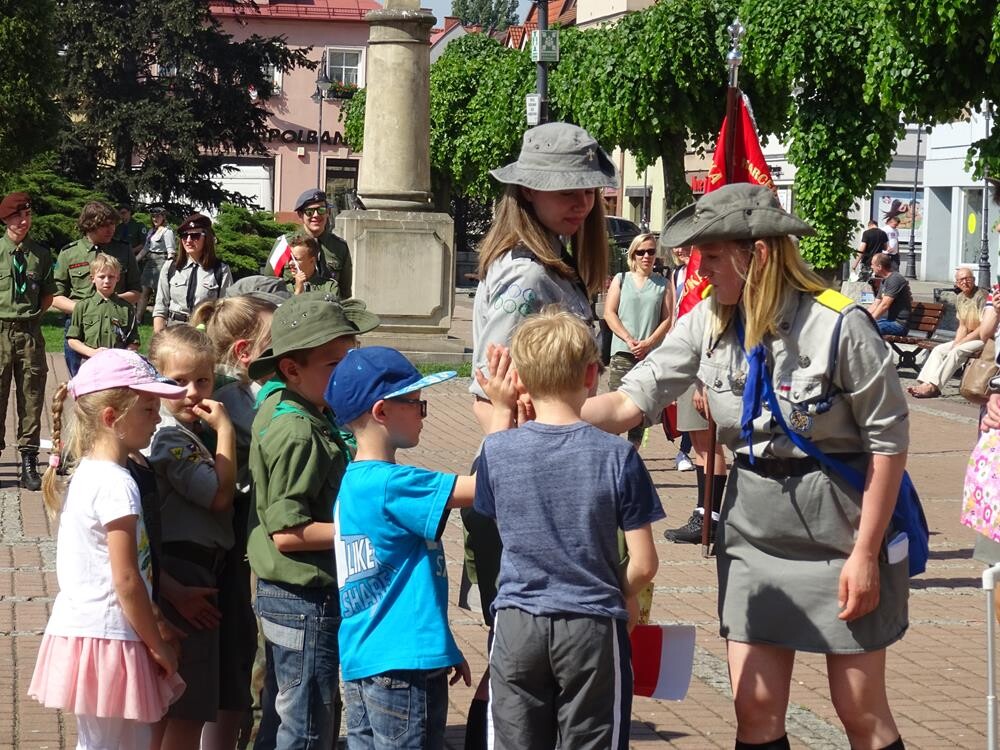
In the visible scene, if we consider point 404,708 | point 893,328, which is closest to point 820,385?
point 404,708

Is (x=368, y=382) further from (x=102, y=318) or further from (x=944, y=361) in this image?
(x=102, y=318)

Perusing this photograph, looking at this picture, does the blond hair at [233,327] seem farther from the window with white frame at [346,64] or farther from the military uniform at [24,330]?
the window with white frame at [346,64]

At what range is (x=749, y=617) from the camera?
4.00 metres

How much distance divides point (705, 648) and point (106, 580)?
349 centimetres

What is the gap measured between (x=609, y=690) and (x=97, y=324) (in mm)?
7623

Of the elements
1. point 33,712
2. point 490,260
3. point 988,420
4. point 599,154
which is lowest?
point 33,712

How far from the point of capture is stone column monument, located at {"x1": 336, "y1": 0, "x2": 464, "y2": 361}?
1809 centimetres

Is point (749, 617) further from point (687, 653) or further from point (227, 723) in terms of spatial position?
point (227, 723)

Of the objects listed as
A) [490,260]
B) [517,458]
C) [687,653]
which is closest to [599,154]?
[490,260]

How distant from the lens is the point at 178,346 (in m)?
4.58

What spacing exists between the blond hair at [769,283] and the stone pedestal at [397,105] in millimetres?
14449

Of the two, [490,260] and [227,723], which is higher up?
[490,260]

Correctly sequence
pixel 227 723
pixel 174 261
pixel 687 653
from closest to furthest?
1. pixel 687 653
2. pixel 227 723
3. pixel 174 261

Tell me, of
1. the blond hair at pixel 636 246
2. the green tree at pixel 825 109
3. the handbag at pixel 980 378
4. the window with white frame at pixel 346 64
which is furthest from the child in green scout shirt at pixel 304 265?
the window with white frame at pixel 346 64
